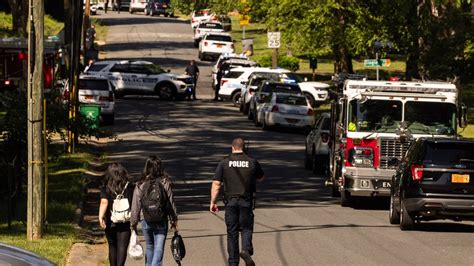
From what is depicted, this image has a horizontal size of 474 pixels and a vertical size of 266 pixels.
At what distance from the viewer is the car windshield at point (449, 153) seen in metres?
20.0

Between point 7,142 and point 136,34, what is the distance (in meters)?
67.9

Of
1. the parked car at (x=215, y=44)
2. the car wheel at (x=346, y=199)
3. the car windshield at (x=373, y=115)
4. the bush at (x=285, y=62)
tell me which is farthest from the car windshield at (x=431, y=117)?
the parked car at (x=215, y=44)

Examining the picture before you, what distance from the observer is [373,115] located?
2358 cm

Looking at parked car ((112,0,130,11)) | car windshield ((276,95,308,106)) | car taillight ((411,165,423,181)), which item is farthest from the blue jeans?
parked car ((112,0,130,11))

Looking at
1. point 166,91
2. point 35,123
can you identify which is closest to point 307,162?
point 35,123

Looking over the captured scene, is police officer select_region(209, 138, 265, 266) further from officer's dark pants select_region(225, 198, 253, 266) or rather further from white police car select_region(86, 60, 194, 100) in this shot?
white police car select_region(86, 60, 194, 100)

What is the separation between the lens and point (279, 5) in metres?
51.4

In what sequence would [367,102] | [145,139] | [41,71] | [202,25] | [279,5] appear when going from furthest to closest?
[202,25]
[279,5]
[145,139]
[367,102]
[41,71]

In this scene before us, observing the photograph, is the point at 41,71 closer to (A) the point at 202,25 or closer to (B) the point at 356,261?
(B) the point at 356,261

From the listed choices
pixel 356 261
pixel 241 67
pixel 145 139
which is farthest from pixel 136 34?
pixel 356 261

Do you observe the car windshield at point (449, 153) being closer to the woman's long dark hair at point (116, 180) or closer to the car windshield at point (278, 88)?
the woman's long dark hair at point (116, 180)

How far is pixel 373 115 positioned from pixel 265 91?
2233cm

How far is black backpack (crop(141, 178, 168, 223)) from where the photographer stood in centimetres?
1320

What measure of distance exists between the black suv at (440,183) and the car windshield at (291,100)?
76.0 ft
